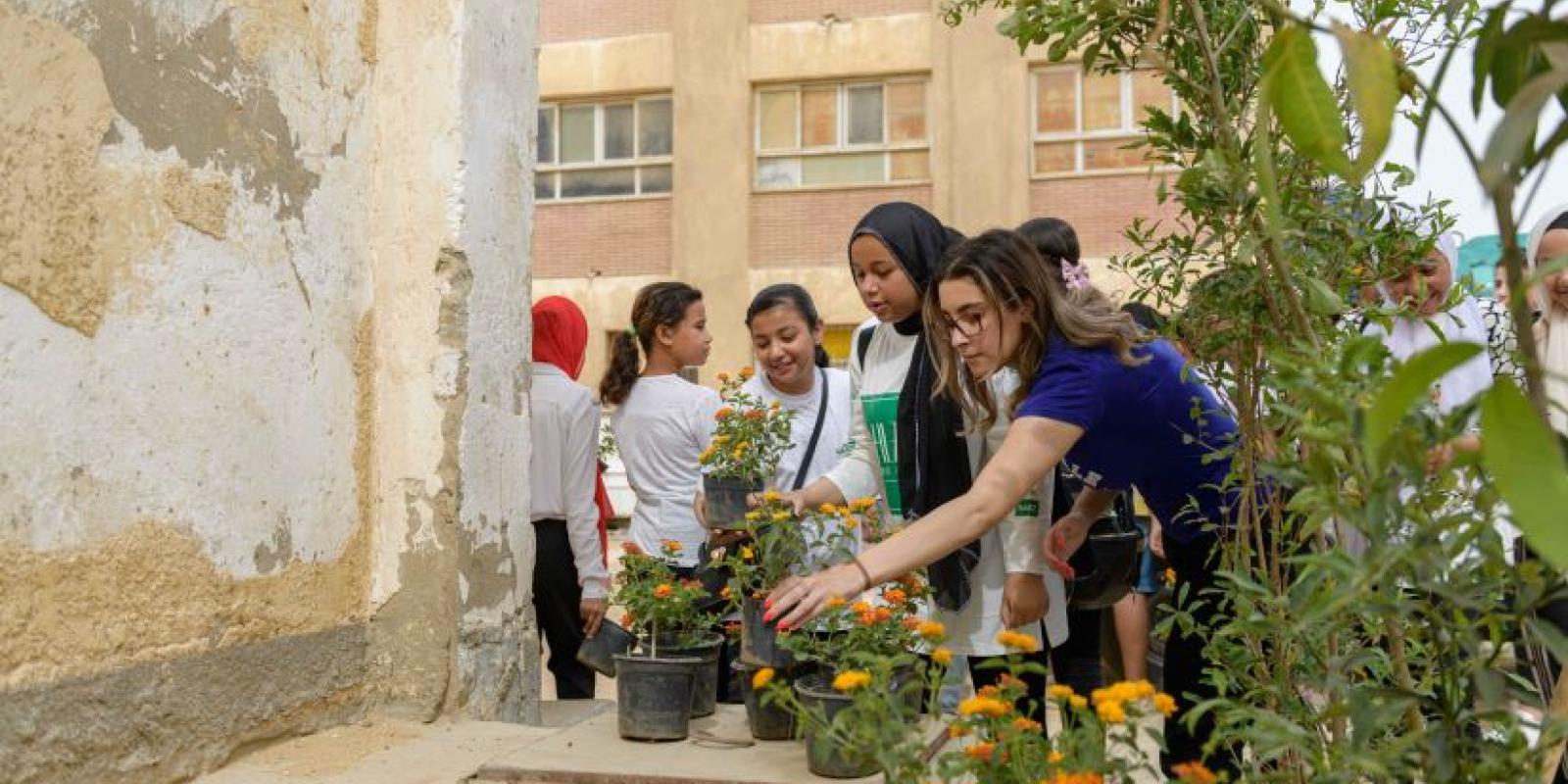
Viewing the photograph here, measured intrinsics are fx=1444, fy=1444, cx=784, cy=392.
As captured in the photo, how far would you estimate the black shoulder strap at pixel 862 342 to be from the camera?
4039mm

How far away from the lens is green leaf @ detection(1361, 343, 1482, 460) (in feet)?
2.61

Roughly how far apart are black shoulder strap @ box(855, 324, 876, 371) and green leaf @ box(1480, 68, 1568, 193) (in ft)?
10.5

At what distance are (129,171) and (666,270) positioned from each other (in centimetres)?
1570

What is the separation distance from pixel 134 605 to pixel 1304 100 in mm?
2846


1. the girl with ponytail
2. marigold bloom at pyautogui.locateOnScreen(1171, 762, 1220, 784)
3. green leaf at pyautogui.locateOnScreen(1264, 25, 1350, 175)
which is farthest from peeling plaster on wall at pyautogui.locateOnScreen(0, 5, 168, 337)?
green leaf at pyautogui.locateOnScreen(1264, 25, 1350, 175)

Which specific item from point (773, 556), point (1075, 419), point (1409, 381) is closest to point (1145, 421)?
point (1075, 419)

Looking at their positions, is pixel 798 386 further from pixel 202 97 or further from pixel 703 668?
pixel 202 97

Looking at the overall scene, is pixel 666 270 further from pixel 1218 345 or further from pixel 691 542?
pixel 1218 345

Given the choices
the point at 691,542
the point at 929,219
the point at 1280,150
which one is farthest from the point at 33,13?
the point at 691,542

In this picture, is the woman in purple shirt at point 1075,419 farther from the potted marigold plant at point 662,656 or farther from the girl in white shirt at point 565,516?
the girl in white shirt at point 565,516

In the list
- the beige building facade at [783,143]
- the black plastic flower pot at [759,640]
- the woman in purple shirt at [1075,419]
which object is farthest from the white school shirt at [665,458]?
the beige building facade at [783,143]

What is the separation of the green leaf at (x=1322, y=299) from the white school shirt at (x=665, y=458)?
11.0ft

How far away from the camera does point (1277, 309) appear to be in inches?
84.9

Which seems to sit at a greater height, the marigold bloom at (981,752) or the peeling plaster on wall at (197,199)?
the peeling plaster on wall at (197,199)
